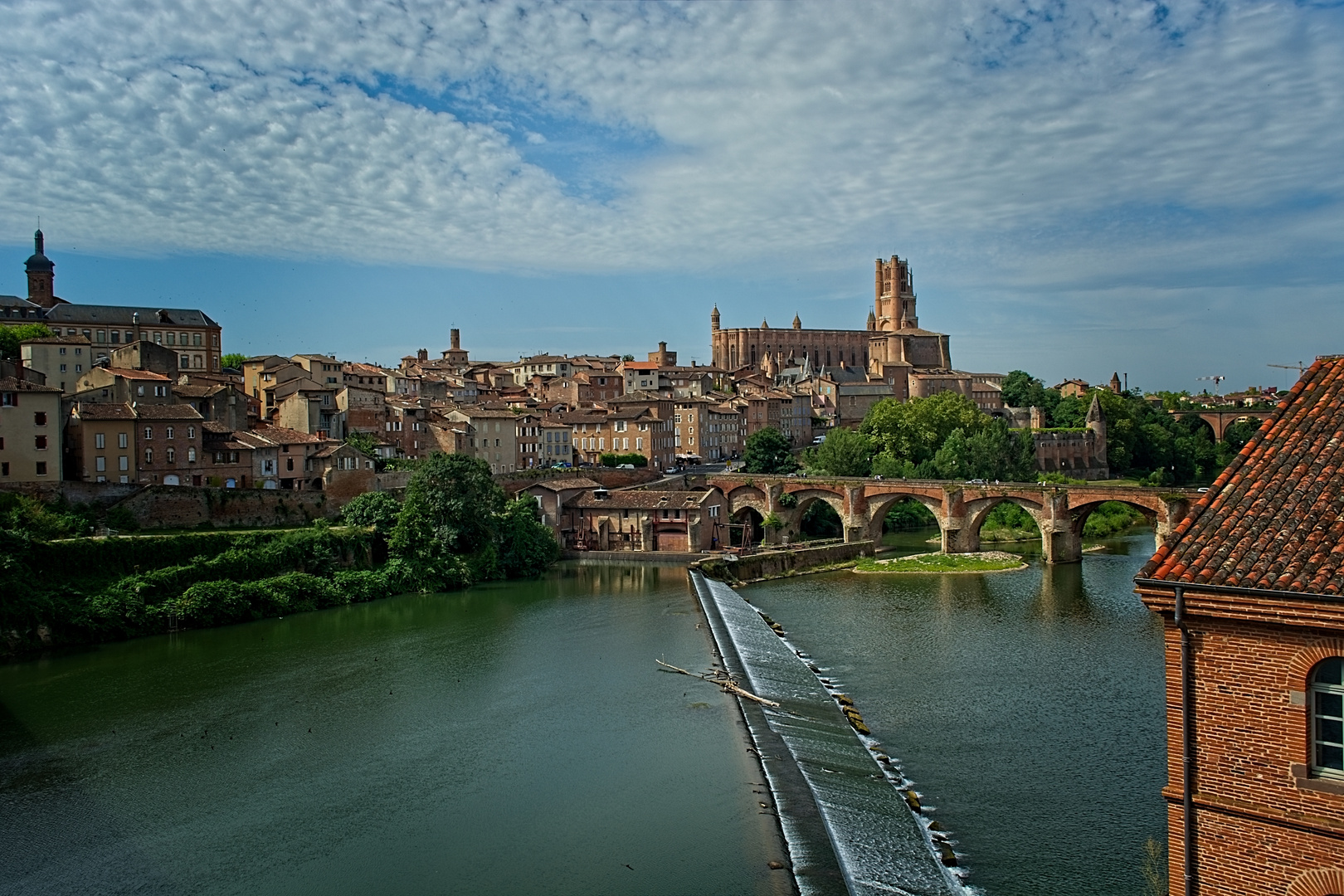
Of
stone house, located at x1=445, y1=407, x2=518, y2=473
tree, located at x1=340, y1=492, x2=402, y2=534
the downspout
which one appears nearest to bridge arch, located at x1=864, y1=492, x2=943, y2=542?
stone house, located at x1=445, y1=407, x2=518, y2=473

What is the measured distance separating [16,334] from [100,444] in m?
19.2

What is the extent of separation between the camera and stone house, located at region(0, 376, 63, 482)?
103ft

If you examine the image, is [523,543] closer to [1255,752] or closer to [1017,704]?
[1017,704]

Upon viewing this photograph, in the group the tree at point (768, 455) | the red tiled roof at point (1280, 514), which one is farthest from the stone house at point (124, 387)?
the red tiled roof at point (1280, 514)

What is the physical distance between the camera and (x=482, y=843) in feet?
45.6

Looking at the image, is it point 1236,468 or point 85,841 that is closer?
point 1236,468

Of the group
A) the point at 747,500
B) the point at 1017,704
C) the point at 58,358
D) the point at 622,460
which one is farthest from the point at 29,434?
the point at 1017,704

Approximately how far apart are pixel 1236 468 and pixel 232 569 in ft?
94.3

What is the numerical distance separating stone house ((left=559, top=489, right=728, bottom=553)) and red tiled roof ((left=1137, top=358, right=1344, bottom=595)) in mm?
34791

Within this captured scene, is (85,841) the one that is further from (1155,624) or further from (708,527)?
(708,527)

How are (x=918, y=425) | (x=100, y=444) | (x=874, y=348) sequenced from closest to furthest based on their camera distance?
(x=100, y=444)
(x=918, y=425)
(x=874, y=348)

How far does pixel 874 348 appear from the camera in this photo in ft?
322

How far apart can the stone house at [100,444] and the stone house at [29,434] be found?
5.15 feet

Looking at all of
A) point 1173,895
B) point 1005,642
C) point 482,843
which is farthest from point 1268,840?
point 1005,642
